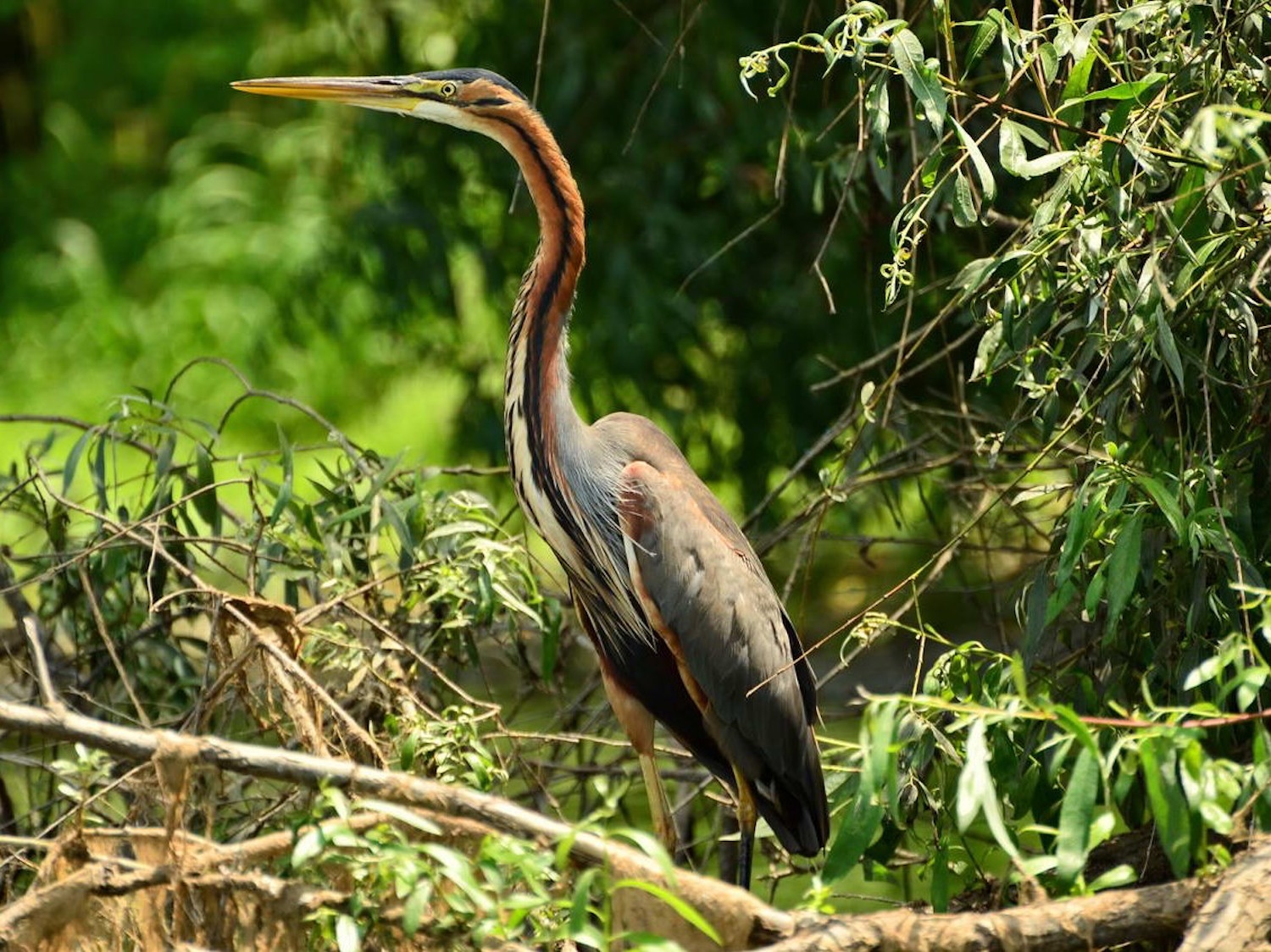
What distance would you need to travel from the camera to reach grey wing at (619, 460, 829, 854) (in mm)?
3381

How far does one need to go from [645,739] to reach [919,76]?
1.48 metres

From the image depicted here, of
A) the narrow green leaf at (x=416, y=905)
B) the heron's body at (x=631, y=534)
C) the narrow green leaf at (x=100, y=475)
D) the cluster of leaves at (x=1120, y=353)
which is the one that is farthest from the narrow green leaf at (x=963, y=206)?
the narrow green leaf at (x=100, y=475)

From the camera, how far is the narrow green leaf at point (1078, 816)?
2049mm

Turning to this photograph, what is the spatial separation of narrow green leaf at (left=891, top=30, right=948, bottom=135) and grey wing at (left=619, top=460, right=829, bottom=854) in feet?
3.65

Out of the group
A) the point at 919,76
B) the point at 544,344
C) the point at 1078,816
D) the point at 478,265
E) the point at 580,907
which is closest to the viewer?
the point at 580,907

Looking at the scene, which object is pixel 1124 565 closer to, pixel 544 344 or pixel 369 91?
pixel 544 344

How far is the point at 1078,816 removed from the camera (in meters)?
2.06

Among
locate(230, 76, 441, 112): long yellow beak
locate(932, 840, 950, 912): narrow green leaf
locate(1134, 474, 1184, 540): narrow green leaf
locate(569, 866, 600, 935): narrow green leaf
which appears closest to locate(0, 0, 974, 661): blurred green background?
locate(230, 76, 441, 112): long yellow beak

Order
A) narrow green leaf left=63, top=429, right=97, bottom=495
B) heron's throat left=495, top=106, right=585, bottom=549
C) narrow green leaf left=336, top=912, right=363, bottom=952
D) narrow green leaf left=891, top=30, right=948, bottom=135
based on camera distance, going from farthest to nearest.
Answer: narrow green leaf left=63, top=429, right=97, bottom=495 < heron's throat left=495, top=106, right=585, bottom=549 < narrow green leaf left=891, top=30, right=948, bottom=135 < narrow green leaf left=336, top=912, right=363, bottom=952

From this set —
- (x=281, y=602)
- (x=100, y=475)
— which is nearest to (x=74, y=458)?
(x=100, y=475)

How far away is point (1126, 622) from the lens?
9.80 ft

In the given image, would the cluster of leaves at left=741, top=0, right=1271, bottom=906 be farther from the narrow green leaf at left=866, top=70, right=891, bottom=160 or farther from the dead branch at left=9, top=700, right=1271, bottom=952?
the dead branch at left=9, top=700, right=1271, bottom=952

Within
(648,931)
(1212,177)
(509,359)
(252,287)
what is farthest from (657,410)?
(252,287)

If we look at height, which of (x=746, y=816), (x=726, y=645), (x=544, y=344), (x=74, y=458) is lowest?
(x=746, y=816)
